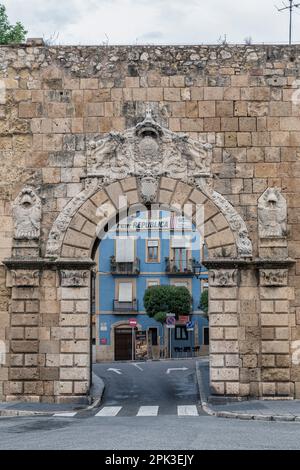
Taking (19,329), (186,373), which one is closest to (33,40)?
(19,329)

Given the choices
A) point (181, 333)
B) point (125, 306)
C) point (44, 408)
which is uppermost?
point (125, 306)

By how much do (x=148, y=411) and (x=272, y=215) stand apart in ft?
15.0

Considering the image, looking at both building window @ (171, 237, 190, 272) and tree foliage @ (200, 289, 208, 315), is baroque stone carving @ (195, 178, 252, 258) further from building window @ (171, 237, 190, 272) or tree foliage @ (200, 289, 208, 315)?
building window @ (171, 237, 190, 272)

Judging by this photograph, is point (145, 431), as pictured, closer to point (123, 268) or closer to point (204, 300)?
point (204, 300)

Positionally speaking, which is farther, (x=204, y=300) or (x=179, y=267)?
(x=179, y=267)

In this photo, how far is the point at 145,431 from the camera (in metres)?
10.1

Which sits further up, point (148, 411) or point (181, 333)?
point (181, 333)

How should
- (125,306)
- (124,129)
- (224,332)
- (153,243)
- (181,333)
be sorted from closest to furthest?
(224,332) < (124,129) < (125,306) < (181,333) < (153,243)

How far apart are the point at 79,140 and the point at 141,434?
26.1 feet

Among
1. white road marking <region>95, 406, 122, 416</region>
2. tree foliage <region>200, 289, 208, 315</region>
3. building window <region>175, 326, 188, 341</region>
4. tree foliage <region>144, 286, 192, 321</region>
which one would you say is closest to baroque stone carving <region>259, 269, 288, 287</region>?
white road marking <region>95, 406, 122, 416</region>

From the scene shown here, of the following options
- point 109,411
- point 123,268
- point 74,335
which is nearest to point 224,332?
point 109,411

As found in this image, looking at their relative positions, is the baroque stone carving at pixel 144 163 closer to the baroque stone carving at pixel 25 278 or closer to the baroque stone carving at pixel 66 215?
the baroque stone carving at pixel 66 215

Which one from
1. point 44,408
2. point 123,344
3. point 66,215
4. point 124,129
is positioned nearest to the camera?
point 44,408

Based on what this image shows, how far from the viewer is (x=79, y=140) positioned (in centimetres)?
1612
